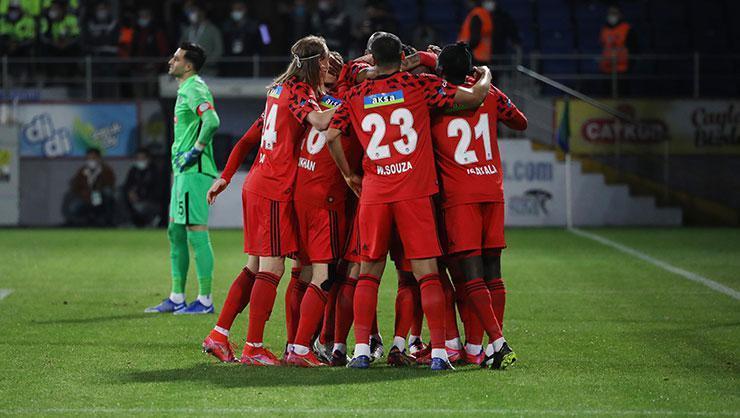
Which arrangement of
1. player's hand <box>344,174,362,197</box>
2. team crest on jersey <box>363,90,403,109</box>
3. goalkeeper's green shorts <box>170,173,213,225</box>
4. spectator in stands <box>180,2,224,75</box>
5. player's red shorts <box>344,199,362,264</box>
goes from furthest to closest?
spectator in stands <box>180,2,224,75</box> → goalkeeper's green shorts <box>170,173,213,225</box> → player's red shorts <box>344,199,362,264</box> → player's hand <box>344,174,362,197</box> → team crest on jersey <box>363,90,403,109</box>

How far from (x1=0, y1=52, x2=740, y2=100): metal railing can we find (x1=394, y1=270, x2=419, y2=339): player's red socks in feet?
48.1

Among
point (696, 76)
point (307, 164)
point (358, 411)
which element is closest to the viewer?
point (358, 411)

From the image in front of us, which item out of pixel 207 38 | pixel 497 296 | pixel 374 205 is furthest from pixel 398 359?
pixel 207 38

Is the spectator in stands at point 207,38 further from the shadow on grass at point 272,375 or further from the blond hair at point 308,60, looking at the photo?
the shadow on grass at point 272,375

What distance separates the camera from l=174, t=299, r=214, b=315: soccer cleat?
10461 mm

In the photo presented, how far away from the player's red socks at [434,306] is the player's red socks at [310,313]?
2.13 feet

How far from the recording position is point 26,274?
13.8m

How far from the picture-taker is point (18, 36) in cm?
2306

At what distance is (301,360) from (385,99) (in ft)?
5.38

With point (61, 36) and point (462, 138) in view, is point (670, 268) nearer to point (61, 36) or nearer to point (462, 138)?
point (462, 138)

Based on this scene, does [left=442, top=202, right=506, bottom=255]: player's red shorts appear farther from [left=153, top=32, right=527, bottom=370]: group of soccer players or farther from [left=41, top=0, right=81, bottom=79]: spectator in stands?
[left=41, top=0, right=81, bottom=79]: spectator in stands

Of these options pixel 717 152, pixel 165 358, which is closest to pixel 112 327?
pixel 165 358

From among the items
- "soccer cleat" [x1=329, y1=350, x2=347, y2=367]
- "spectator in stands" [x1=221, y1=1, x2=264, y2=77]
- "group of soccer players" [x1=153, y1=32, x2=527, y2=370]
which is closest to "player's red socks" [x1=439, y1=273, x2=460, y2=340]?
"group of soccer players" [x1=153, y1=32, x2=527, y2=370]

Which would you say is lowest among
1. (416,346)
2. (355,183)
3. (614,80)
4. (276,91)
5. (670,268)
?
(670,268)
